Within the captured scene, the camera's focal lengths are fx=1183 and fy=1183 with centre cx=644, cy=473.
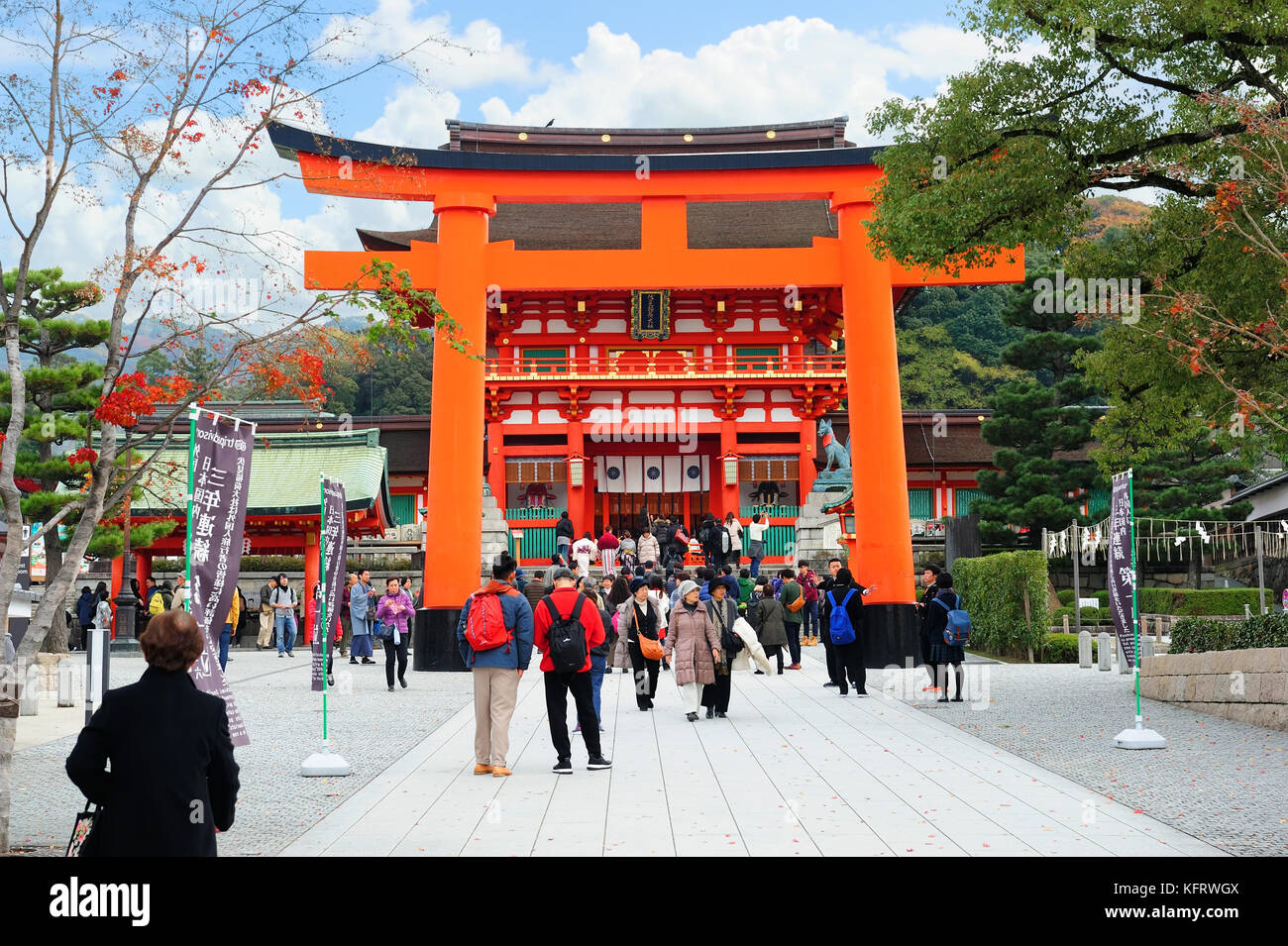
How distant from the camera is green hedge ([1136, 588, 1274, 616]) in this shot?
81.7ft

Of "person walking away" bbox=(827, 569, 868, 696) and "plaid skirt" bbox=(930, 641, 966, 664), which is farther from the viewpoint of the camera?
"person walking away" bbox=(827, 569, 868, 696)

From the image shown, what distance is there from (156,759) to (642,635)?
27.3 ft

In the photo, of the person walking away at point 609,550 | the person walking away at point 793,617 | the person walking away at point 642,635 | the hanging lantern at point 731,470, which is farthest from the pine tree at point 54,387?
the hanging lantern at point 731,470

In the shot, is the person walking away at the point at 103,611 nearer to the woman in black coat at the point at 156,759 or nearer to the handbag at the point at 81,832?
the handbag at the point at 81,832

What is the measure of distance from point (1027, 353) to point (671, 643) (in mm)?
19623

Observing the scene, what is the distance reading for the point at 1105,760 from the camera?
902 cm

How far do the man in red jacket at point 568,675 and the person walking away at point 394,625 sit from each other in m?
6.34

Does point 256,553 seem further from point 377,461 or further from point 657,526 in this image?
point 657,526

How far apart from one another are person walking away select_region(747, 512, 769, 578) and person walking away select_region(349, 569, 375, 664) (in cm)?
927

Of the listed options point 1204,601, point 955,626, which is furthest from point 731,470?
point 955,626

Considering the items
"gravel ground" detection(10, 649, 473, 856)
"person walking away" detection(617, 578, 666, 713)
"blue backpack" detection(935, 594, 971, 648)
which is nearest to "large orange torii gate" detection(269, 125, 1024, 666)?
"gravel ground" detection(10, 649, 473, 856)

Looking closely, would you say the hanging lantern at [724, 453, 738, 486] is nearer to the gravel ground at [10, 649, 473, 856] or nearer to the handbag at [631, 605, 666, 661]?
the gravel ground at [10, 649, 473, 856]

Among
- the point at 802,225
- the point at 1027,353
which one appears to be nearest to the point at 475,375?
the point at 1027,353

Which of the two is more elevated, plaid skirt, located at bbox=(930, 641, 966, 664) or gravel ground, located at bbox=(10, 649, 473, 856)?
plaid skirt, located at bbox=(930, 641, 966, 664)
